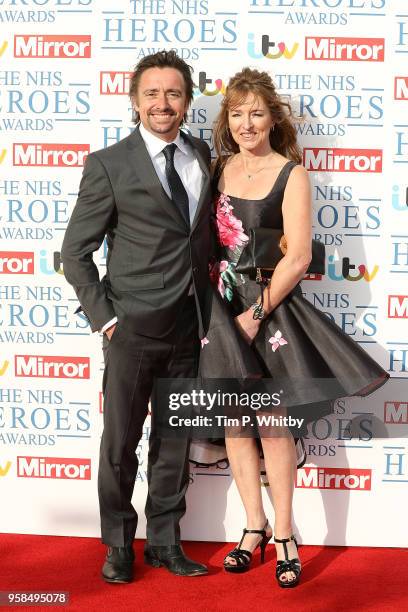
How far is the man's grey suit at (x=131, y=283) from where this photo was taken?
2783 millimetres

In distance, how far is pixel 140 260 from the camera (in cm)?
282

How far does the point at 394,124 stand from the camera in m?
3.27

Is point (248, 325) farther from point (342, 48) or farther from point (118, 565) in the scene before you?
point (342, 48)

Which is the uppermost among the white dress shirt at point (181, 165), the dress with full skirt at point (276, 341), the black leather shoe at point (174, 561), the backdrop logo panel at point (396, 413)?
the white dress shirt at point (181, 165)

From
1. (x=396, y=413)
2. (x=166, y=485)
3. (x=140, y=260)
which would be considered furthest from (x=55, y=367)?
(x=396, y=413)

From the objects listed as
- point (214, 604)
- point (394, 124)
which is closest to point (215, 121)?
point (394, 124)

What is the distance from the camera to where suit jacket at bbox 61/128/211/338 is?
9.11ft

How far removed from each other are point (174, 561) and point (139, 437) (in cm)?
52

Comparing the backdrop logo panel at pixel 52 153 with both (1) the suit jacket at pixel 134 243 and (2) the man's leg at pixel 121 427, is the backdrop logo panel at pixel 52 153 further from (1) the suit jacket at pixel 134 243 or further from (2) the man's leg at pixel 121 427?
(2) the man's leg at pixel 121 427

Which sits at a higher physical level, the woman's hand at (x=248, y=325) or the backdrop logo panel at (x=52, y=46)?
the backdrop logo panel at (x=52, y=46)

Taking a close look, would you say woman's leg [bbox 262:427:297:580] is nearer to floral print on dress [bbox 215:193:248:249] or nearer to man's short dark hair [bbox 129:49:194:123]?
floral print on dress [bbox 215:193:248:249]

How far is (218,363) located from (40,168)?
121 cm

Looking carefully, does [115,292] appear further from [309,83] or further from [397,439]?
[397,439]

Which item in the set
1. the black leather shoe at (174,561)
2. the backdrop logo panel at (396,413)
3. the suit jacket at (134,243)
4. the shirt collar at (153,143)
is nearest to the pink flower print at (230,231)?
the suit jacket at (134,243)
